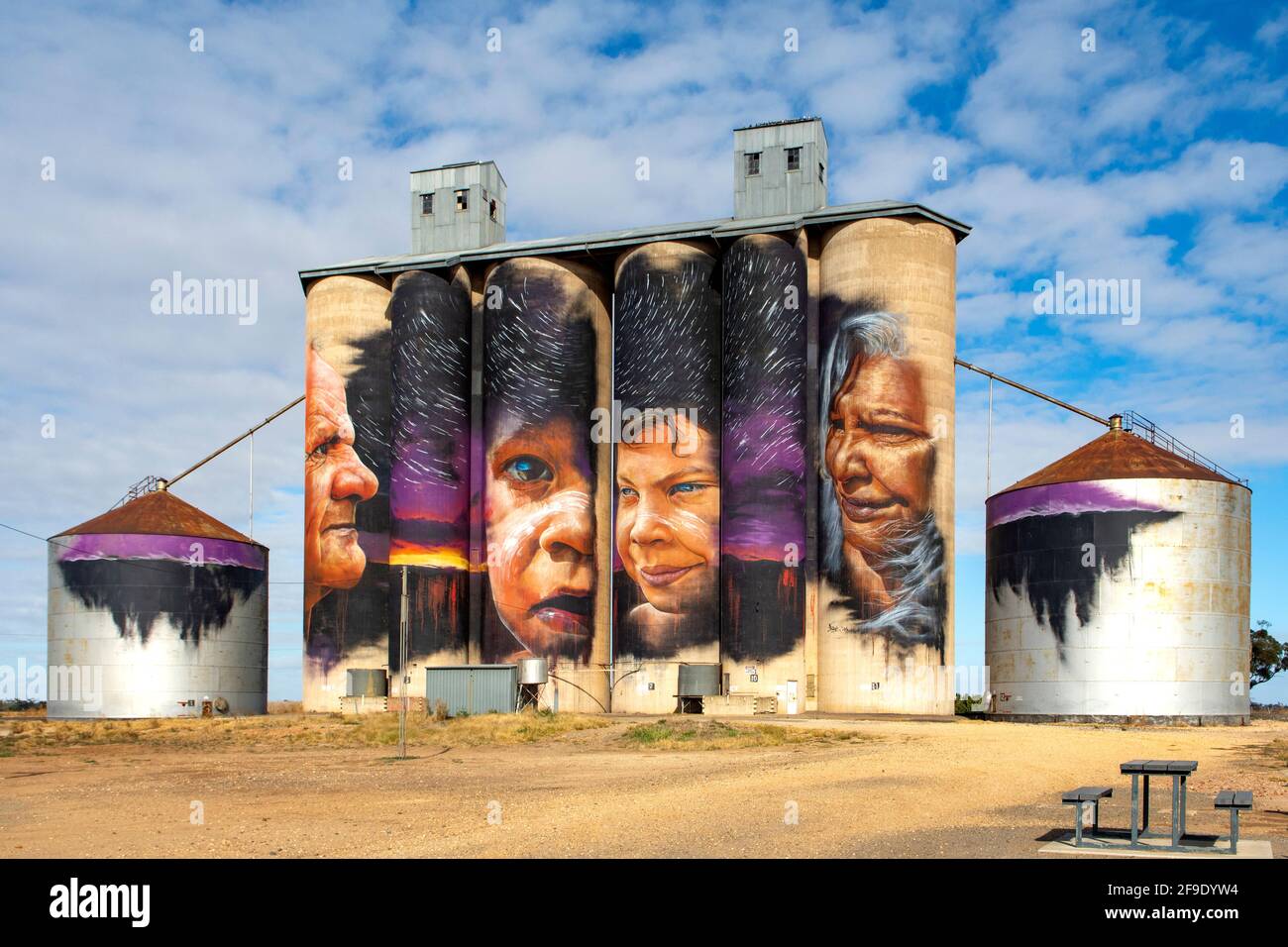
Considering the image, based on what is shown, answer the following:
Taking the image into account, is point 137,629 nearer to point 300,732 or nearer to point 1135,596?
point 300,732

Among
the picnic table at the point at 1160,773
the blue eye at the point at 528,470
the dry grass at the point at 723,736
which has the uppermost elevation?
the blue eye at the point at 528,470

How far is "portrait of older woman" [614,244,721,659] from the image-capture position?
67.8m

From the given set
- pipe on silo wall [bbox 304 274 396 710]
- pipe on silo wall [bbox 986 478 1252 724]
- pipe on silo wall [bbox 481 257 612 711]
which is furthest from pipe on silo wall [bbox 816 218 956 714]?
pipe on silo wall [bbox 304 274 396 710]

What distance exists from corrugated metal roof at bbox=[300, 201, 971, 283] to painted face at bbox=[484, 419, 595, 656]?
440 inches

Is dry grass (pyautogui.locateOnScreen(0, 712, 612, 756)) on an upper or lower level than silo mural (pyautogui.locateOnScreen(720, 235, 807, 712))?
lower

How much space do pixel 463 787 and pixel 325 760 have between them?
33.9 ft

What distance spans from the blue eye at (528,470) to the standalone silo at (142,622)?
59.1ft

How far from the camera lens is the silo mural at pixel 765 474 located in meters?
65.0

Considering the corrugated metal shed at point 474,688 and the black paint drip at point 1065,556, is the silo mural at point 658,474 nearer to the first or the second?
the black paint drip at point 1065,556

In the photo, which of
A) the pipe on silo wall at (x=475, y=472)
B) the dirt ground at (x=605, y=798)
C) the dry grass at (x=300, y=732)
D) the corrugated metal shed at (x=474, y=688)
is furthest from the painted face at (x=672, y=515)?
the dirt ground at (x=605, y=798)

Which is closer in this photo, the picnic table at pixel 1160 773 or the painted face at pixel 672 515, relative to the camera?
the picnic table at pixel 1160 773

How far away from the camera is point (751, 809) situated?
2158 centimetres

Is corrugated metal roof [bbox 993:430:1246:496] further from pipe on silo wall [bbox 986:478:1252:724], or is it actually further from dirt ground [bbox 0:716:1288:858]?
dirt ground [bbox 0:716:1288:858]

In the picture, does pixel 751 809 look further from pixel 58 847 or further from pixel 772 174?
pixel 772 174
